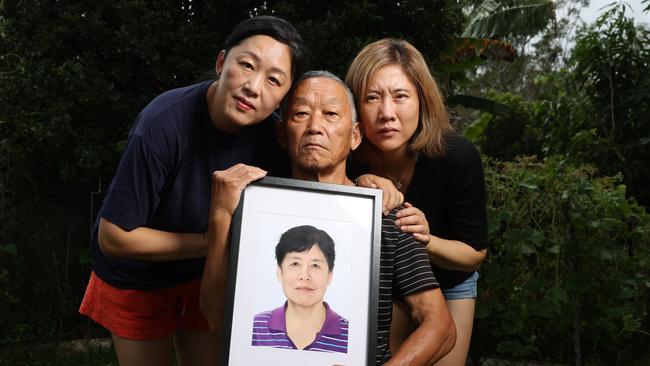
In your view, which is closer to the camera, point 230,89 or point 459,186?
point 230,89

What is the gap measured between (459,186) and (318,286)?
966mm

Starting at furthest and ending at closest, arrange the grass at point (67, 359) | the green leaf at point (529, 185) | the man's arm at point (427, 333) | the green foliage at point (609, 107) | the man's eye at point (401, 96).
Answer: the green foliage at point (609, 107) → the grass at point (67, 359) → the green leaf at point (529, 185) → the man's eye at point (401, 96) → the man's arm at point (427, 333)

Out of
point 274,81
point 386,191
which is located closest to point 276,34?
point 274,81

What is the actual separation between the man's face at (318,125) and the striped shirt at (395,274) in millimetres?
294

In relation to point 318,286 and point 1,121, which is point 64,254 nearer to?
point 1,121

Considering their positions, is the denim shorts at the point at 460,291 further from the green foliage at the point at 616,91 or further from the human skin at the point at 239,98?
the green foliage at the point at 616,91

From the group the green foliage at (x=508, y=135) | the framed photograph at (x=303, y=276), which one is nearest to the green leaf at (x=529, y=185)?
the framed photograph at (x=303, y=276)

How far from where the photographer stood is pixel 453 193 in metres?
2.72

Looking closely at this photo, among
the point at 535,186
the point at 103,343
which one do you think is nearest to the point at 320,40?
the point at 535,186

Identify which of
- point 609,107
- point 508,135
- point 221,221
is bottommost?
point 221,221

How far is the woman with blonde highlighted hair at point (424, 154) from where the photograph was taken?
2.51 m

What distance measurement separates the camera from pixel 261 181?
1982mm

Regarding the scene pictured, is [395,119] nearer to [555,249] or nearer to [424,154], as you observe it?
[424,154]

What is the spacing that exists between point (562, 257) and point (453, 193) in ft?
7.18
